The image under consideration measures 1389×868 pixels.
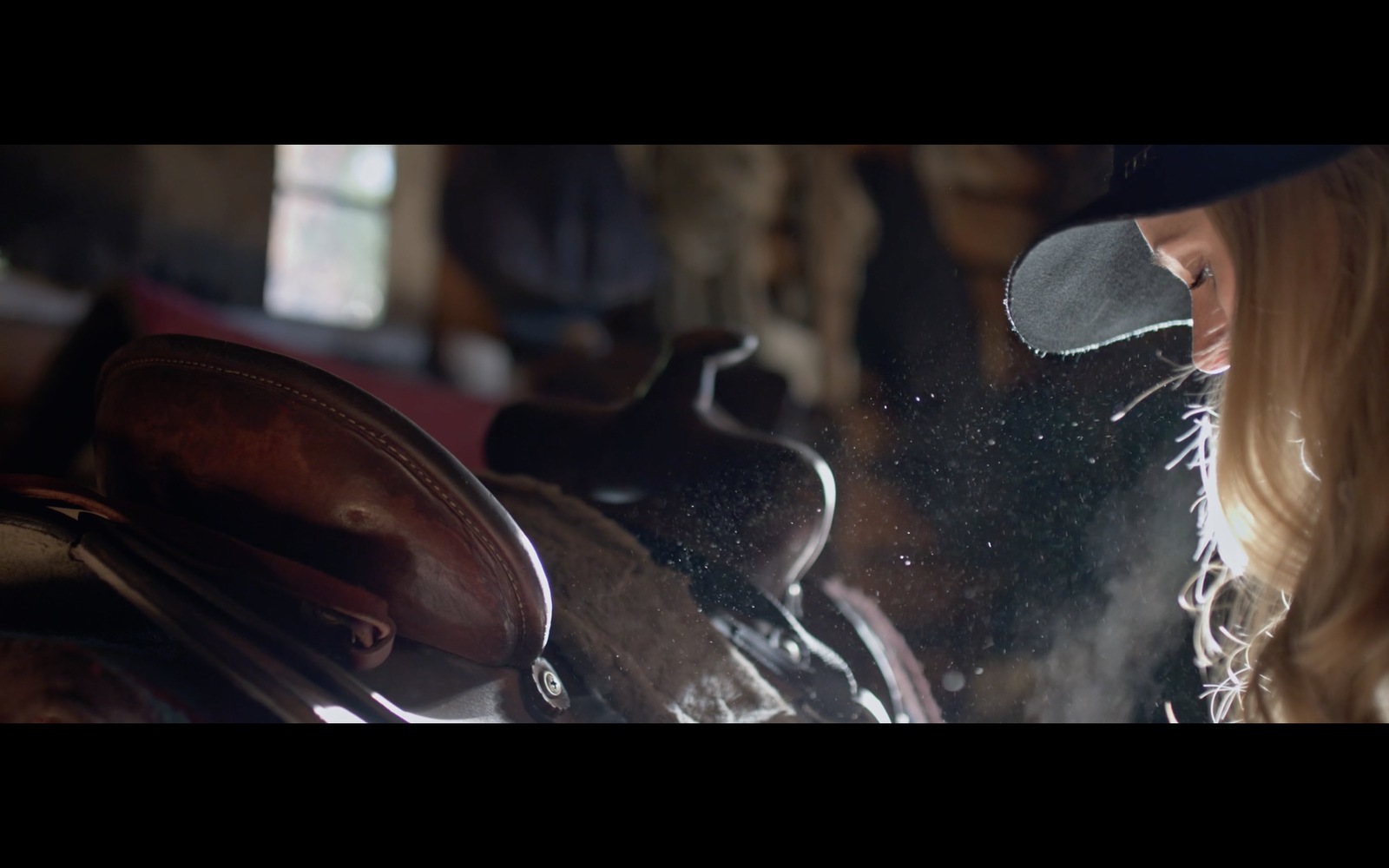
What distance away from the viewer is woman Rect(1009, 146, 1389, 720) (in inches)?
35.7

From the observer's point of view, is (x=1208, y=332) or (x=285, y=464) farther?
(x=1208, y=332)

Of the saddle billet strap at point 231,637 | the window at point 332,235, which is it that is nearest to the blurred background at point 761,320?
the window at point 332,235

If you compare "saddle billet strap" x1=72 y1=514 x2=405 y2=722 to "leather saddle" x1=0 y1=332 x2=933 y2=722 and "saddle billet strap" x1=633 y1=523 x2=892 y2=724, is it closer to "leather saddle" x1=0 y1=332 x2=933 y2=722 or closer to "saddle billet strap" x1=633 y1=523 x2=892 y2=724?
"leather saddle" x1=0 y1=332 x2=933 y2=722

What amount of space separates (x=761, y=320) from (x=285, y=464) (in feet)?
1.52

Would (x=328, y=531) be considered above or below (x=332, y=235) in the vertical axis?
below

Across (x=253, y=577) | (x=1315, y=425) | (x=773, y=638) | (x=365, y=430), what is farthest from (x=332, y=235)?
(x=1315, y=425)

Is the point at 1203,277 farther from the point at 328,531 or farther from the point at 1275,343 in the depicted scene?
the point at 328,531

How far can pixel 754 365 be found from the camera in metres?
0.96

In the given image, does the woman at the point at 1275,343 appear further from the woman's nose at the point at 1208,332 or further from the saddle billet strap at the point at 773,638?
the saddle billet strap at the point at 773,638

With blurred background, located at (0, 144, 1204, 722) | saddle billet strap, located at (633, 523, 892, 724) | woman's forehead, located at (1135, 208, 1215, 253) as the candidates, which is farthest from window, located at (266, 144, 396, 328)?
woman's forehead, located at (1135, 208, 1215, 253)

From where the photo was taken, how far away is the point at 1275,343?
951mm
